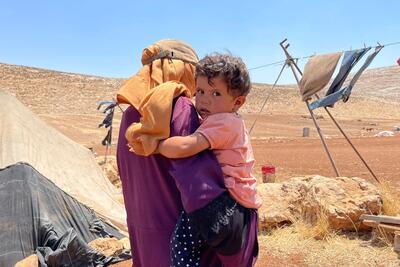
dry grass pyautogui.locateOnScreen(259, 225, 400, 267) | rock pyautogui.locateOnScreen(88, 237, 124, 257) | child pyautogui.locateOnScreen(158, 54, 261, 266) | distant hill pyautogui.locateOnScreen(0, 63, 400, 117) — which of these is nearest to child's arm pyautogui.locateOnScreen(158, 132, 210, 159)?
child pyautogui.locateOnScreen(158, 54, 261, 266)

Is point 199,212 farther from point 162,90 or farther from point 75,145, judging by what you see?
point 75,145

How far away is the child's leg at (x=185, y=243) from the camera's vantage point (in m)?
1.83

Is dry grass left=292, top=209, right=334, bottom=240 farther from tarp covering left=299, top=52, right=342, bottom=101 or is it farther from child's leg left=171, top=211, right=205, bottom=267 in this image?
child's leg left=171, top=211, right=205, bottom=267

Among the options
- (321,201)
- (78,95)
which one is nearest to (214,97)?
(321,201)

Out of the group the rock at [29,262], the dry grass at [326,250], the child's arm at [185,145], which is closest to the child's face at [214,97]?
the child's arm at [185,145]

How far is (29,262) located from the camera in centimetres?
486

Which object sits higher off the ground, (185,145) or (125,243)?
(185,145)

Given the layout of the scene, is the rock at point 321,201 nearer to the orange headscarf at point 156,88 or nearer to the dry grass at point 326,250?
the dry grass at point 326,250

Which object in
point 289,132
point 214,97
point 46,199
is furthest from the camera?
point 289,132

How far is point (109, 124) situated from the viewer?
1405 centimetres

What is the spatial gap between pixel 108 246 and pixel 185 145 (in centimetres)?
421

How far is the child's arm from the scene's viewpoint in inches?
69.8

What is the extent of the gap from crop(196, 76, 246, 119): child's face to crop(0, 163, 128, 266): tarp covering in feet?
12.1

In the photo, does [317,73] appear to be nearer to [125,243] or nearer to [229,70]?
[125,243]
